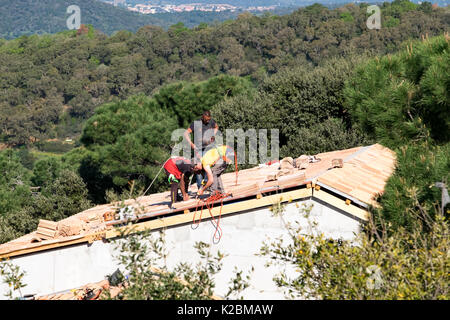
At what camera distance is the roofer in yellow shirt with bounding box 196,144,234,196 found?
10.7m

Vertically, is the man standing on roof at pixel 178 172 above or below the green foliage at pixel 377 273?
below

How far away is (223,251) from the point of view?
34.8 feet

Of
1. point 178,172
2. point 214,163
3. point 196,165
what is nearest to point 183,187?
point 178,172

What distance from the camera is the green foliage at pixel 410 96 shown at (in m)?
10.0

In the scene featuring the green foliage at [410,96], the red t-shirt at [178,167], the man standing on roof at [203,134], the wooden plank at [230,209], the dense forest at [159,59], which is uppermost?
the green foliage at [410,96]

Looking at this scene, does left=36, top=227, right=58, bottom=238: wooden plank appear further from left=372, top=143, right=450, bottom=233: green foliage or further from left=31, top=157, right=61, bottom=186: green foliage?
left=31, top=157, right=61, bottom=186: green foliage

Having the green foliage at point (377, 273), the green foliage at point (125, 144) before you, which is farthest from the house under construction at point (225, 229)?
the green foliage at point (125, 144)

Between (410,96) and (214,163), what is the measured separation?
3826 mm

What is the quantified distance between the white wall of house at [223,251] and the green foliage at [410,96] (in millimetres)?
2035

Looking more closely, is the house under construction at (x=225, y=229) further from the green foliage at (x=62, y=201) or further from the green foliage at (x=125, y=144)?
the green foliage at (x=125, y=144)
